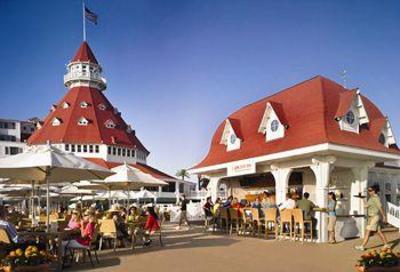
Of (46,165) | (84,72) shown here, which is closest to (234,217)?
(46,165)

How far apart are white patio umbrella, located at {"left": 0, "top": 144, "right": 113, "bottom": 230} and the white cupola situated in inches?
1742

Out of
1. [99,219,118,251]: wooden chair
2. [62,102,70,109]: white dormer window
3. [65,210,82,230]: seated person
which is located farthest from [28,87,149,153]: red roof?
[99,219,118,251]: wooden chair

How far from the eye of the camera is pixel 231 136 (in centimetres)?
1994

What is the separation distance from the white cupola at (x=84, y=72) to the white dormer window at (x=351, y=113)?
144 ft

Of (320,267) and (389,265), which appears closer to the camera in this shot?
(389,265)

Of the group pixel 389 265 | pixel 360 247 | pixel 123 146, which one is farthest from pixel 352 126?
pixel 123 146

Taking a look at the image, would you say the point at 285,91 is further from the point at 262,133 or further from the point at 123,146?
the point at 123,146

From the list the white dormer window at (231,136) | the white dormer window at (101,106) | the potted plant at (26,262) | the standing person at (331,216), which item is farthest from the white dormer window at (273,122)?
the white dormer window at (101,106)

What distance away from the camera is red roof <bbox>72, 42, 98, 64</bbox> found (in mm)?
54763

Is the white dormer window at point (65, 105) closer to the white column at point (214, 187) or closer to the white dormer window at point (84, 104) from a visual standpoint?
the white dormer window at point (84, 104)

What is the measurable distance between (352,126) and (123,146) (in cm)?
3632

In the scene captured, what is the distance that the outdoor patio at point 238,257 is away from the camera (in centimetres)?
887

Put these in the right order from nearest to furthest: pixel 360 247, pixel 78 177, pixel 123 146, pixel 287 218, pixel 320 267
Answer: pixel 320 267
pixel 360 247
pixel 78 177
pixel 287 218
pixel 123 146

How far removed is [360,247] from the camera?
1116cm
